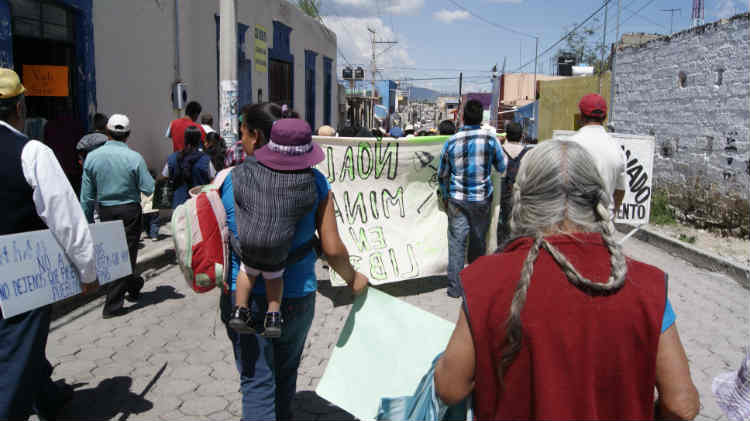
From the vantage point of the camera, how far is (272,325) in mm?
2637

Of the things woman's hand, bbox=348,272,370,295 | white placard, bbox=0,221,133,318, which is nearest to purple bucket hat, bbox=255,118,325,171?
woman's hand, bbox=348,272,370,295

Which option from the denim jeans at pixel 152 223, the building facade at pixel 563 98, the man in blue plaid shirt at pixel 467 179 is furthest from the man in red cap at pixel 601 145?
the building facade at pixel 563 98

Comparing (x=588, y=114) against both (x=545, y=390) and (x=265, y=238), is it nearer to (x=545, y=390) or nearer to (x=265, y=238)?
(x=265, y=238)

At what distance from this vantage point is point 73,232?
282 cm

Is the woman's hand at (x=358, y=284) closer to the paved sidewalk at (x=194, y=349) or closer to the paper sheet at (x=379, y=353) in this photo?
the paper sheet at (x=379, y=353)

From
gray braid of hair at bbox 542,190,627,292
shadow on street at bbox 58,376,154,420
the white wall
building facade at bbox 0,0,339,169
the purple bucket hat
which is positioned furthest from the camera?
the white wall

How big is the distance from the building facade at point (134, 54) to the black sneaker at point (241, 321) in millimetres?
6054

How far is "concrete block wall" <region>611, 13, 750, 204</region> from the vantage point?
940cm

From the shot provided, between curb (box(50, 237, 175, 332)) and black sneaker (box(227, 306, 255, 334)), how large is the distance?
11.0ft

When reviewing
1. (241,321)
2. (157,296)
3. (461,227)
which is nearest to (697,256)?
(461,227)

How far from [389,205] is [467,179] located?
1083mm

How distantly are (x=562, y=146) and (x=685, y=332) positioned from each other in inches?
180

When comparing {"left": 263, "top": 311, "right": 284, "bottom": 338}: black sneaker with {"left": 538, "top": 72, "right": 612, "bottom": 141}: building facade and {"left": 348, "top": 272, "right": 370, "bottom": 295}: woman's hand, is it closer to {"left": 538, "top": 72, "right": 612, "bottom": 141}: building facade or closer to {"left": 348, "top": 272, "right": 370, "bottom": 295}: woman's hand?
{"left": 348, "top": 272, "right": 370, "bottom": 295}: woman's hand

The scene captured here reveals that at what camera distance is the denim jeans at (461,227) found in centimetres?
614
